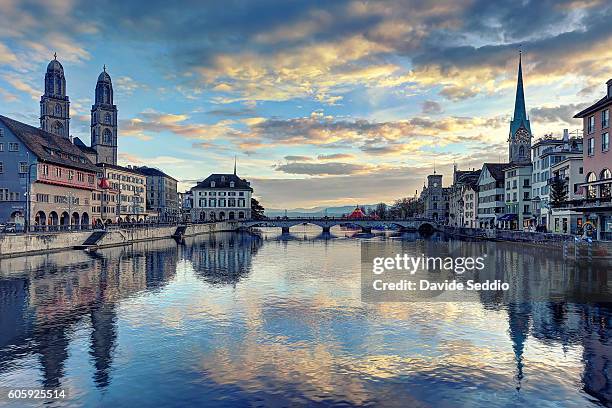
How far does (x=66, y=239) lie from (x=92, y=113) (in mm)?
138933

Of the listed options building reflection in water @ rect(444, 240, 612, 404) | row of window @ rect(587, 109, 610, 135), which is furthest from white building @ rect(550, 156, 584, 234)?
building reflection in water @ rect(444, 240, 612, 404)

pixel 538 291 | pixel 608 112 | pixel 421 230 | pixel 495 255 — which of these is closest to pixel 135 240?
pixel 495 255

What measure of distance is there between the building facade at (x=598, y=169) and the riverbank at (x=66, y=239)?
75129mm

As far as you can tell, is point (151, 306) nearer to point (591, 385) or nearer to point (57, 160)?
point (591, 385)

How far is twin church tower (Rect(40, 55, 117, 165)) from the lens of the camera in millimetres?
184750

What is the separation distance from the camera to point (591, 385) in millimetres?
17359

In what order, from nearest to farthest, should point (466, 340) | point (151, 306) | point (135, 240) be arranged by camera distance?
point (466, 340) < point (151, 306) < point (135, 240)

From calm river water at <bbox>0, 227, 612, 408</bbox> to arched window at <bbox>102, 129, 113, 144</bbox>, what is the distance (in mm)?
163228

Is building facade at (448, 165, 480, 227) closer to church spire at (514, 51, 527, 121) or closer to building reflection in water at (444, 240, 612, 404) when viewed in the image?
church spire at (514, 51, 527, 121)

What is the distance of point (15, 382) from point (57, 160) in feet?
260

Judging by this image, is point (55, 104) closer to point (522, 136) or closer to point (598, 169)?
point (522, 136)

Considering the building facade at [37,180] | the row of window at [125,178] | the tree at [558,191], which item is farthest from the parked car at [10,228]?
the tree at [558,191]

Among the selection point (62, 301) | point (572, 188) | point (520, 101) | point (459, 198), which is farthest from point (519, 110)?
point (62, 301)

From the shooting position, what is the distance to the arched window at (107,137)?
191 m
